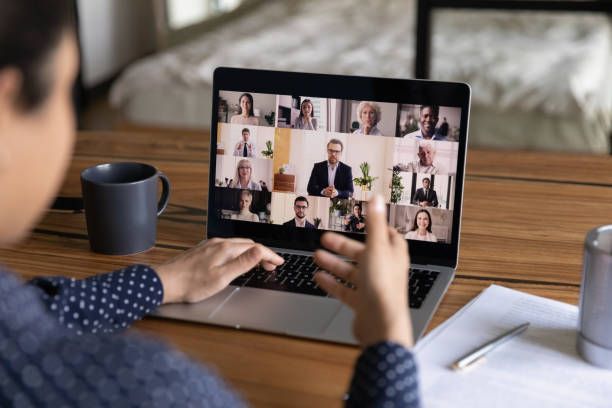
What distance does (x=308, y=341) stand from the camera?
0.71 meters

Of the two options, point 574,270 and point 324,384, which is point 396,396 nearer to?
point 324,384

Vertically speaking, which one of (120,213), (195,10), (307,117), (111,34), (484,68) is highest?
(195,10)

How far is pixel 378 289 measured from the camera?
1.98 ft

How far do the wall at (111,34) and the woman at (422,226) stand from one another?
3.97m

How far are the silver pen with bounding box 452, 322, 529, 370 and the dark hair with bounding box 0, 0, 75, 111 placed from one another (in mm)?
457

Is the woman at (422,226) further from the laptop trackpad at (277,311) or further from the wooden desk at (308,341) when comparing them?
the laptop trackpad at (277,311)

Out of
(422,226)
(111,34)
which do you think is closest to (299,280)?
(422,226)

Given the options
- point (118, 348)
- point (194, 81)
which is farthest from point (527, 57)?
point (118, 348)

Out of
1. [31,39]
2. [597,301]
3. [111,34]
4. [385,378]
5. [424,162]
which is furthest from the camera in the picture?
[111,34]

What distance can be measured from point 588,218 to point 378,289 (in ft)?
1.90

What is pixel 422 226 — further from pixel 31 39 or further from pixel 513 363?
pixel 31 39

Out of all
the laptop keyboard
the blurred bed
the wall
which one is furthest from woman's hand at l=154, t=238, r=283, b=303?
the wall

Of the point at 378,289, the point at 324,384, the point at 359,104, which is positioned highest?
the point at 359,104

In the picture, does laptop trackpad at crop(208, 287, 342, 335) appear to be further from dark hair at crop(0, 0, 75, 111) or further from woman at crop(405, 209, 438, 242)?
dark hair at crop(0, 0, 75, 111)
